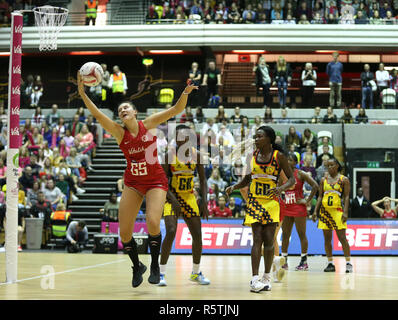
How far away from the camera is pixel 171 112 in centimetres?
830

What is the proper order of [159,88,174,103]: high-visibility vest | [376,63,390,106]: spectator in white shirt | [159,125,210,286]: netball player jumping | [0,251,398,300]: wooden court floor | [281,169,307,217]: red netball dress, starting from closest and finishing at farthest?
[0,251,398,300]: wooden court floor, [159,125,210,286]: netball player jumping, [281,169,307,217]: red netball dress, [376,63,390,106]: spectator in white shirt, [159,88,174,103]: high-visibility vest

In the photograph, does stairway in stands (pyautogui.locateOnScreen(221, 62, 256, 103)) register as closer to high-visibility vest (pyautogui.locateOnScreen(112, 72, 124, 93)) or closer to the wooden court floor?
high-visibility vest (pyautogui.locateOnScreen(112, 72, 124, 93))

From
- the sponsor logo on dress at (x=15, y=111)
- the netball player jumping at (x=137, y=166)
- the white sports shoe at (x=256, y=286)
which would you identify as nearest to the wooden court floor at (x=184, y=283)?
the white sports shoe at (x=256, y=286)

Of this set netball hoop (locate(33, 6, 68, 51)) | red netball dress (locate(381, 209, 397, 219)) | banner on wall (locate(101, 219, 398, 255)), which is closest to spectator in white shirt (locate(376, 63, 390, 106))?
red netball dress (locate(381, 209, 397, 219))

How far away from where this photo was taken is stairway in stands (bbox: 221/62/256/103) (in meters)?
31.0

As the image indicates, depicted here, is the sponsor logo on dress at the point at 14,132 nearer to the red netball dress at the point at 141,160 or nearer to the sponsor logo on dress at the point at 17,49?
the sponsor logo on dress at the point at 17,49

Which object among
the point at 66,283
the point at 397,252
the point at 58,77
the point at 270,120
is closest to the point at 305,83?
the point at 270,120

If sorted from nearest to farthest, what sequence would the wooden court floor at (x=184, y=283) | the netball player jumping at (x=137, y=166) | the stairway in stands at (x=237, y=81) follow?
1. the wooden court floor at (x=184, y=283)
2. the netball player jumping at (x=137, y=166)
3. the stairway in stands at (x=237, y=81)

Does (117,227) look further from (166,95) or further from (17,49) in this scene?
(17,49)

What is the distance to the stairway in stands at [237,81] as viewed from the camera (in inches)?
1219

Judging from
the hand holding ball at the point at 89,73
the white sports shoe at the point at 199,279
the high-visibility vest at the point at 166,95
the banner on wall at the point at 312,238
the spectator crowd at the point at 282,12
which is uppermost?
the spectator crowd at the point at 282,12

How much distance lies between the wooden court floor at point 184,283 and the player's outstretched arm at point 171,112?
228 centimetres

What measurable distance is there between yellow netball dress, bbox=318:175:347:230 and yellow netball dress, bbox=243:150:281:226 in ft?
14.1
